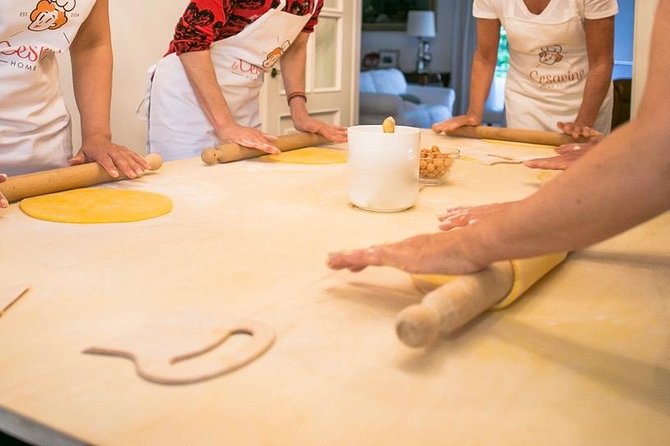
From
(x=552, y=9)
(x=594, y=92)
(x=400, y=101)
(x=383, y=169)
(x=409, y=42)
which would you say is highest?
(x=409, y=42)

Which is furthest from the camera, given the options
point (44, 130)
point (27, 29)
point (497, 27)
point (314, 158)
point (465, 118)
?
point (497, 27)

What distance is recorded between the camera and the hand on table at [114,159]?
4.36 feet

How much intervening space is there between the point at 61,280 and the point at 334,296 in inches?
12.5

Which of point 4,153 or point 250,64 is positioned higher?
Answer: point 250,64

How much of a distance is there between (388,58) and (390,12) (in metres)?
0.59

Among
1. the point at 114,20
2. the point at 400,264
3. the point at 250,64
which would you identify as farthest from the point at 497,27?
the point at 400,264

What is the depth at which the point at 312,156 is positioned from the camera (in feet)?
5.46

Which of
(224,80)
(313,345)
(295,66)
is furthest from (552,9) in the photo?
(313,345)

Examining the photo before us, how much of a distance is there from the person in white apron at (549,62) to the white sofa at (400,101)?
3.99 meters

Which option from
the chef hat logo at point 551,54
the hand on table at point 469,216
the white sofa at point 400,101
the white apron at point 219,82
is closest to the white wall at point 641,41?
the chef hat logo at point 551,54

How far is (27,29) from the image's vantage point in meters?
1.35

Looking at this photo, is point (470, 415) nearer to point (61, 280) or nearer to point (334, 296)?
point (334, 296)

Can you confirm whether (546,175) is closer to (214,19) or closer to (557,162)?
(557,162)

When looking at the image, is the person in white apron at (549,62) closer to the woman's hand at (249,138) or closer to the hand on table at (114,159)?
the woman's hand at (249,138)
